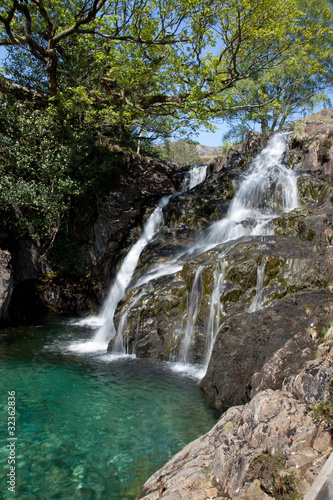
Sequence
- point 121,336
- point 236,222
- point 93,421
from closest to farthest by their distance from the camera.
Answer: point 93,421
point 121,336
point 236,222

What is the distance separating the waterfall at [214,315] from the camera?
7.43 m

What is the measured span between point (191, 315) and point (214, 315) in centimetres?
59

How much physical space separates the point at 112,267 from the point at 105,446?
908 centimetres

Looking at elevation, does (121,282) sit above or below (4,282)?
below

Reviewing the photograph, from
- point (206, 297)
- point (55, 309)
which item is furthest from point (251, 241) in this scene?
point (55, 309)

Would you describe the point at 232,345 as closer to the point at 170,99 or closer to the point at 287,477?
the point at 287,477

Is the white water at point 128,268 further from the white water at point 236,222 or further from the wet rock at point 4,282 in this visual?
the wet rock at point 4,282

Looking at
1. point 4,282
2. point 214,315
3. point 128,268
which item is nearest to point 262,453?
point 214,315

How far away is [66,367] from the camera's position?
7.52 meters

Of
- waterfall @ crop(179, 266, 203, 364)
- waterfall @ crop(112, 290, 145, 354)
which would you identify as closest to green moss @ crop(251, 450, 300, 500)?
waterfall @ crop(179, 266, 203, 364)

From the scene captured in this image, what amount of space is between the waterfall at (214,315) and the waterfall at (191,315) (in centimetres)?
39

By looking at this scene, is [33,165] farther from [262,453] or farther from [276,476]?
[276,476]

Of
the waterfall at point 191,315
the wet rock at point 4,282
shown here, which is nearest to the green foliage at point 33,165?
the wet rock at point 4,282

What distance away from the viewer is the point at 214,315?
762cm
